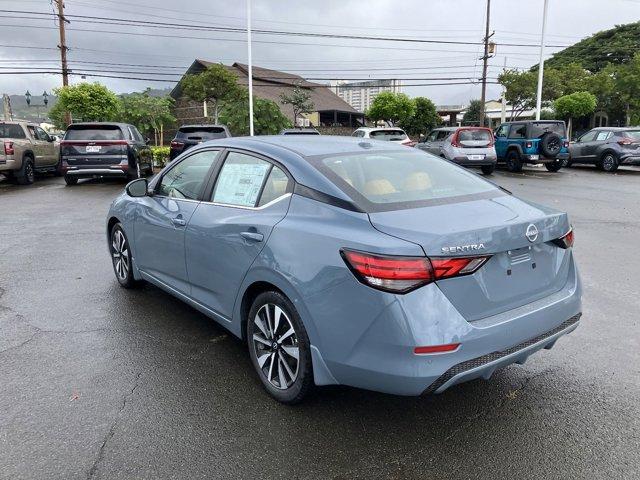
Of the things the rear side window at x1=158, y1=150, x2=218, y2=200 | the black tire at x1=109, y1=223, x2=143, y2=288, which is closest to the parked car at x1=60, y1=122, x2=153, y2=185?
the black tire at x1=109, y1=223, x2=143, y2=288

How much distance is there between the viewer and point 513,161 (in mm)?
19234

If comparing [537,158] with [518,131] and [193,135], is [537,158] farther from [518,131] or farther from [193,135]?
[193,135]

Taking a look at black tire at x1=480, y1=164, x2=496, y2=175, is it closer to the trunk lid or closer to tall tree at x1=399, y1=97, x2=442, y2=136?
the trunk lid

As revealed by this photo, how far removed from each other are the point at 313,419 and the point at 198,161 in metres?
2.23

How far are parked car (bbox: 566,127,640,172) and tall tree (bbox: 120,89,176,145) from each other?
2418 centimetres

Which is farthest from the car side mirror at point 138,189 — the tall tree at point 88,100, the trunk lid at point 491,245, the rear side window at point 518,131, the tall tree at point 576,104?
the tall tree at point 576,104

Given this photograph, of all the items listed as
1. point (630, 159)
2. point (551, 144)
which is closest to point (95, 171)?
point (551, 144)

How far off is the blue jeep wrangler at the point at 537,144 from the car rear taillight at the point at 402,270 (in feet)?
57.4

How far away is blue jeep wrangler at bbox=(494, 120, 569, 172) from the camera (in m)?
18.1

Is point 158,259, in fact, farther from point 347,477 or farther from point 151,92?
point 151,92

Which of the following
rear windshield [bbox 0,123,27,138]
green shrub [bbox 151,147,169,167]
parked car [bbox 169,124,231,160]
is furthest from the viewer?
green shrub [bbox 151,147,169,167]

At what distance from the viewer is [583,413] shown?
3029 millimetres

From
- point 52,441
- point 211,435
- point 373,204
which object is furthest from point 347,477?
point 52,441

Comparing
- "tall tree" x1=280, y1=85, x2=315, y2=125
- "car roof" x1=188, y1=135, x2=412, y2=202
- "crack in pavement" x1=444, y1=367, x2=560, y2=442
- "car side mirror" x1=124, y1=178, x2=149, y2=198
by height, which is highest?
"tall tree" x1=280, y1=85, x2=315, y2=125
